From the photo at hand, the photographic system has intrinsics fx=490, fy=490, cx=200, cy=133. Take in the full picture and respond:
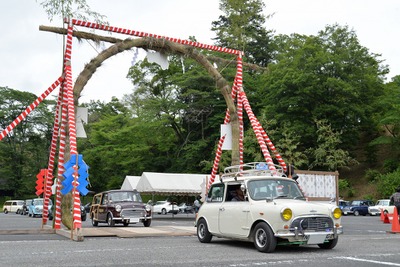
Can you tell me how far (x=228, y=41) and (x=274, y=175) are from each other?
5126cm

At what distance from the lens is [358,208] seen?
43.5 metres

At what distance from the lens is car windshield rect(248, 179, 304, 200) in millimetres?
11492

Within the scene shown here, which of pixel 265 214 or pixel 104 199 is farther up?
pixel 104 199

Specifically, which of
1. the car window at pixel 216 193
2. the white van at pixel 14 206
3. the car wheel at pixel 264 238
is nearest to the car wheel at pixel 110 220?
the car window at pixel 216 193

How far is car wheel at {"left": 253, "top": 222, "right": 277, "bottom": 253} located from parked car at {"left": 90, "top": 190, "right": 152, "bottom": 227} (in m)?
12.1

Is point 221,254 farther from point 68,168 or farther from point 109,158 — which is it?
point 109,158

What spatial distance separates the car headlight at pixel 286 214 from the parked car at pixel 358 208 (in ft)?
116

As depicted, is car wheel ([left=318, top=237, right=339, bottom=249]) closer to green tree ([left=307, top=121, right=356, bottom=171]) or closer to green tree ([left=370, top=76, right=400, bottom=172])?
green tree ([left=307, top=121, right=356, bottom=171])

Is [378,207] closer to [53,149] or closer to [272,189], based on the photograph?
[53,149]

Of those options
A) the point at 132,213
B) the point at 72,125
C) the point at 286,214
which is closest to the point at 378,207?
the point at 132,213

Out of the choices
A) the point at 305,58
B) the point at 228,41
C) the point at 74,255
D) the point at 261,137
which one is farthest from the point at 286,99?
the point at 74,255

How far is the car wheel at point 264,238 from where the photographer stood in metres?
10.4

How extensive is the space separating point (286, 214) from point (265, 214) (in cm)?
53

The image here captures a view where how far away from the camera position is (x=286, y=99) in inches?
2067
